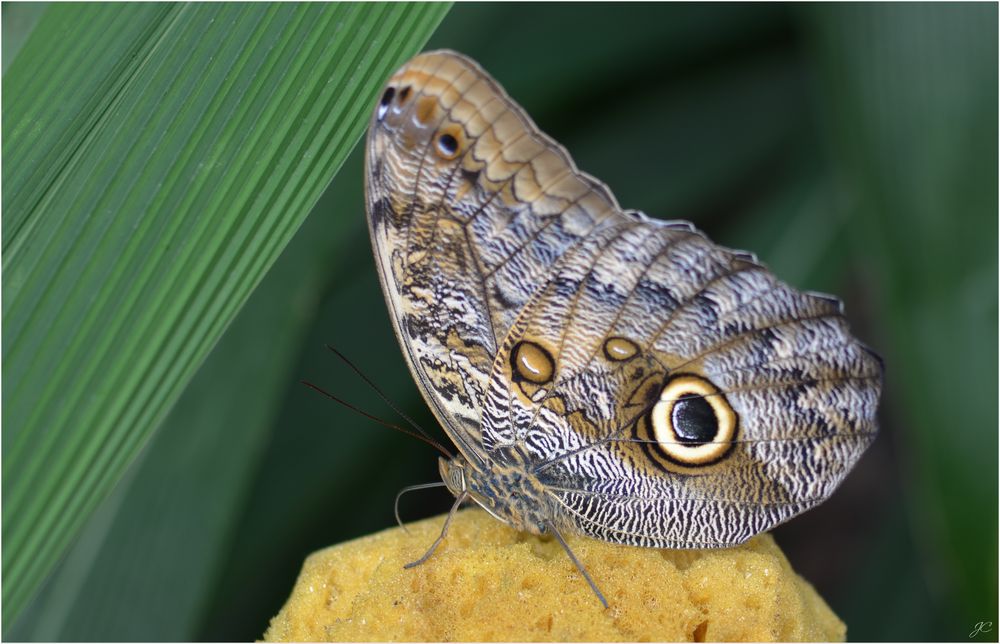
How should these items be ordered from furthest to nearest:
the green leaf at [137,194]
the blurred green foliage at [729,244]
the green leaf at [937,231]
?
the green leaf at [937,231]
the blurred green foliage at [729,244]
the green leaf at [137,194]

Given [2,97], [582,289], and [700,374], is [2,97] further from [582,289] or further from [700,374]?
[700,374]

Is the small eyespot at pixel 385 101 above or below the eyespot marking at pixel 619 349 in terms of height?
above

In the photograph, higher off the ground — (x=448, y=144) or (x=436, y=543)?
(x=448, y=144)

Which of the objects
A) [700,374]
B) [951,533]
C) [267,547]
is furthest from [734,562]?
[267,547]

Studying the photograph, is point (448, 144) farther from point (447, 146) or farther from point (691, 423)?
point (691, 423)
